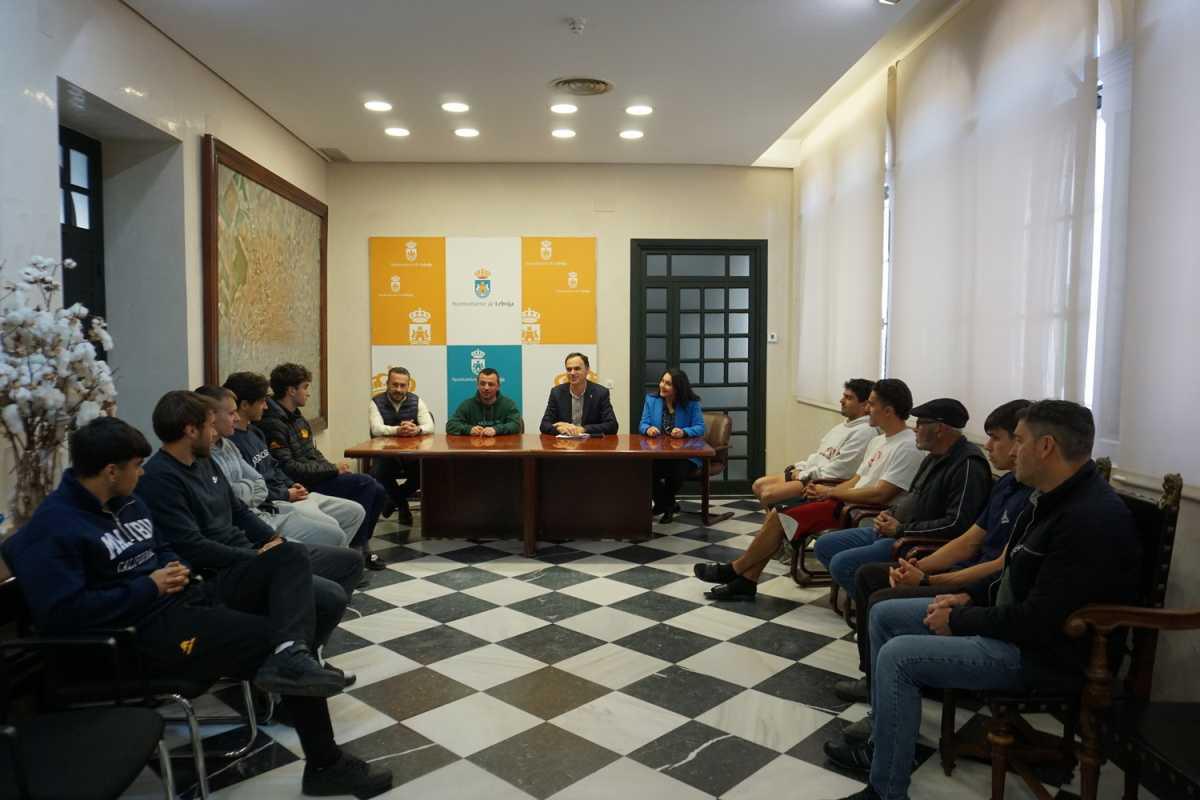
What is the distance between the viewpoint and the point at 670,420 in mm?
6605

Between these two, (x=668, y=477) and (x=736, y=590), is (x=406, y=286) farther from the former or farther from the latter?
(x=736, y=590)

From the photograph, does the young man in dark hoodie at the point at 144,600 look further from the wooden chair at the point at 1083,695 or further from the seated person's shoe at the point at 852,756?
the wooden chair at the point at 1083,695

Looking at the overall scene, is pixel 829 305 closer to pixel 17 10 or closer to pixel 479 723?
pixel 479 723

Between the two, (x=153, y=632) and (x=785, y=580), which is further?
(x=785, y=580)

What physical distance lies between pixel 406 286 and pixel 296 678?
5776 mm

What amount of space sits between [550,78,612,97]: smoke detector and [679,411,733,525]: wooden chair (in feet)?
9.08

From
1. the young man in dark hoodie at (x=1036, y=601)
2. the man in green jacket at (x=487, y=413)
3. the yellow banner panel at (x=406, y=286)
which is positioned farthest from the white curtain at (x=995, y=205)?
the yellow banner panel at (x=406, y=286)

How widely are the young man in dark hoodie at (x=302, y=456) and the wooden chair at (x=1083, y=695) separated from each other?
3.50 metres

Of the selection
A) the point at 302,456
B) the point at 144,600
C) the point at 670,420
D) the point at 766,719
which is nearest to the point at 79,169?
the point at 302,456

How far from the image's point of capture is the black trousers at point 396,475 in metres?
6.41

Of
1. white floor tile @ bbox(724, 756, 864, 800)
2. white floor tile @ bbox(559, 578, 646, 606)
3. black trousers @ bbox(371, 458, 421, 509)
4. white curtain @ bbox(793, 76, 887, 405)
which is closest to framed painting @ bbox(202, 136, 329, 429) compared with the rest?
black trousers @ bbox(371, 458, 421, 509)

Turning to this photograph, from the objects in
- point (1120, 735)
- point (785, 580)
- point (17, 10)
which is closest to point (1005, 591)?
point (1120, 735)

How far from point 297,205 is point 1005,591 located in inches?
243

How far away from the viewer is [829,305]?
6945 millimetres
